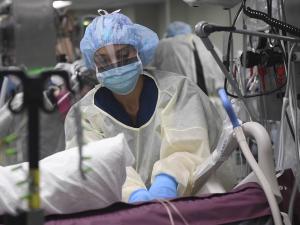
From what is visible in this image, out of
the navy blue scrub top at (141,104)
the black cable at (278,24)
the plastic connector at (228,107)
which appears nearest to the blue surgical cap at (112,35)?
the navy blue scrub top at (141,104)

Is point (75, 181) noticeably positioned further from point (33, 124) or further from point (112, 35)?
point (112, 35)

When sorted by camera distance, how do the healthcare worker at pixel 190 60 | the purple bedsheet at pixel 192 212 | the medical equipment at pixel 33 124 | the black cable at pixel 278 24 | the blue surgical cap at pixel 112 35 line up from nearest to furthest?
the medical equipment at pixel 33 124 < the purple bedsheet at pixel 192 212 < the black cable at pixel 278 24 < the blue surgical cap at pixel 112 35 < the healthcare worker at pixel 190 60

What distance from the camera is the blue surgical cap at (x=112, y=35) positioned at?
57.4 inches

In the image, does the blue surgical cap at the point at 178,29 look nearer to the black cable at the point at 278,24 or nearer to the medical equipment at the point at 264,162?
the black cable at the point at 278,24

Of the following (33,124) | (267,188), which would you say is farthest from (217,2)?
(33,124)

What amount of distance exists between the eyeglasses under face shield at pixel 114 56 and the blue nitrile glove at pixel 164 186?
1.39ft

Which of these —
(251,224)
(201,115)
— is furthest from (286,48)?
(251,224)

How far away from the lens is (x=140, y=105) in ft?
5.11

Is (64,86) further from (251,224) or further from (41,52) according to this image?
(251,224)

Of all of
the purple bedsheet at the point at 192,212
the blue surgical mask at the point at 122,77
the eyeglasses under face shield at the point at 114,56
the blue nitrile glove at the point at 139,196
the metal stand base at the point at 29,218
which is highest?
the eyeglasses under face shield at the point at 114,56

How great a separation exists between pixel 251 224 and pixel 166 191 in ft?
1.29

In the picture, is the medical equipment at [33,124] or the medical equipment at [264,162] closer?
the medical equipment at [33,124]

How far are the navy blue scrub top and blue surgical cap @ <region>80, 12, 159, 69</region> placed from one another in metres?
0.10

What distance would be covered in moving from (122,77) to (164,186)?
434 millimetres
